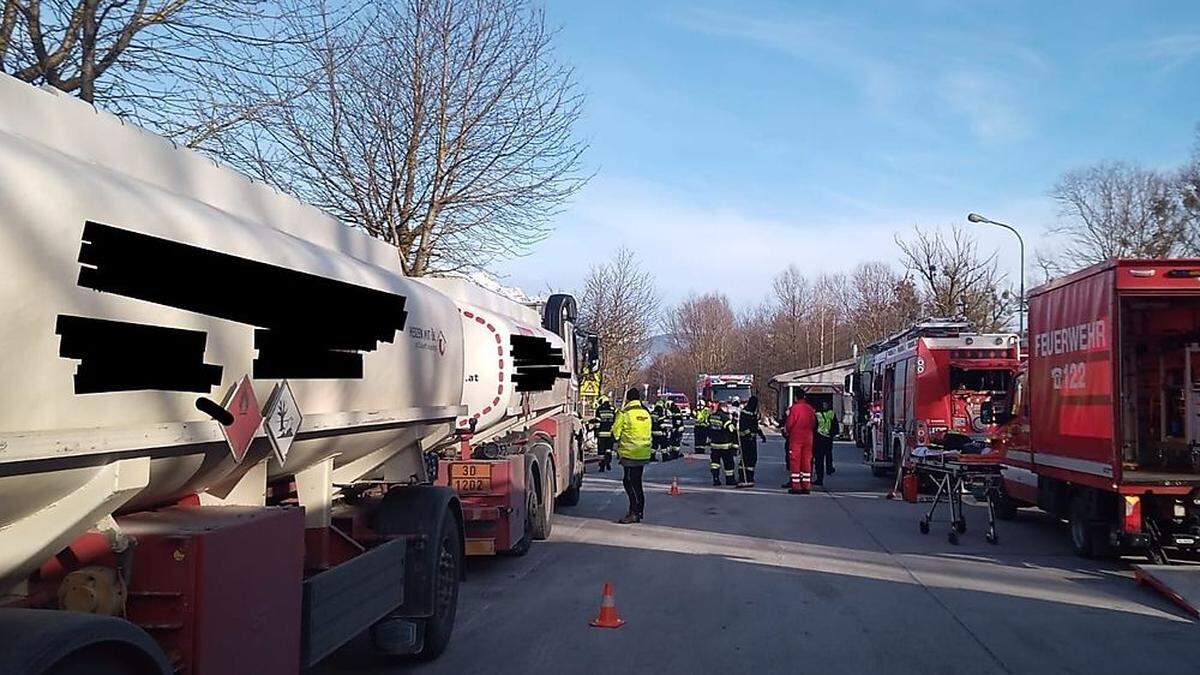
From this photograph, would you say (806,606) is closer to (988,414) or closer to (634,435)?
(634,435)

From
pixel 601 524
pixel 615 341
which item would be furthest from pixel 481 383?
pixel 615 341

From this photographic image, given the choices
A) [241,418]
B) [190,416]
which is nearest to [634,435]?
[241,418]

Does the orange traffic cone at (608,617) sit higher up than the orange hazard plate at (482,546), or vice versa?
the orange hazard plate at (482,546)

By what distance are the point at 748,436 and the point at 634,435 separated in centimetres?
711

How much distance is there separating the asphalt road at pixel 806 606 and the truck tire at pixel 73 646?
153 inches

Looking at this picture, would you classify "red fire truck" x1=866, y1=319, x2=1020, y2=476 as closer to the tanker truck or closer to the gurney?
the gurney

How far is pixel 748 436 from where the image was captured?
21.7 metres

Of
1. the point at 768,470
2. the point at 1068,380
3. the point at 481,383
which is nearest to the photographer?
the point at 481,383

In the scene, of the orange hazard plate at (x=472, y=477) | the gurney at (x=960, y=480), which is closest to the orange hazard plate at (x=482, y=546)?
the orange hazard plate at (x=472, y=477)

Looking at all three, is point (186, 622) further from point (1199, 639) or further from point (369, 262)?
point (1199, 639)

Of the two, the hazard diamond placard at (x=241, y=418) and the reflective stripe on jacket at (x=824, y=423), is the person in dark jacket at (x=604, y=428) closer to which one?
the reflective stripe on jacket at (x=824, y=423)

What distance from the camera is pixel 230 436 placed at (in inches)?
174

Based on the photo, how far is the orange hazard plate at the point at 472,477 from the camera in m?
10.8

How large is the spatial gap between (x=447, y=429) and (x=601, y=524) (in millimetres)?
6787
